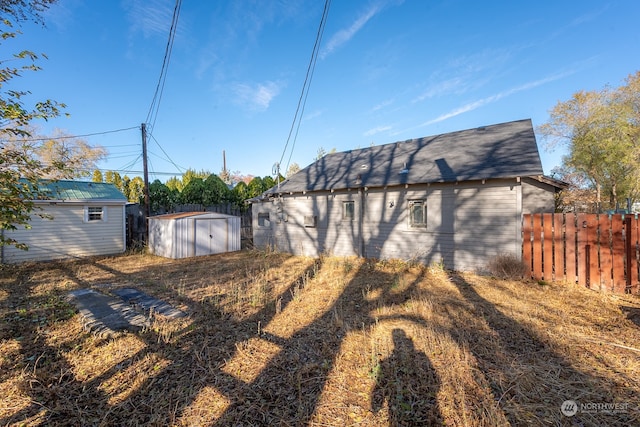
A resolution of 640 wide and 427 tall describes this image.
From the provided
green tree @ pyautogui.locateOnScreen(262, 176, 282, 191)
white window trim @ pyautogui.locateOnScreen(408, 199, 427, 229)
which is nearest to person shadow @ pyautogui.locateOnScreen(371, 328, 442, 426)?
white window trim @ pyautogui.locateOnScreen(408, 199, 427, 229)

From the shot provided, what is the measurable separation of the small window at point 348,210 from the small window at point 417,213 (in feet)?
6.91

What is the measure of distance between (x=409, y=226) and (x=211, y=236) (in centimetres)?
810

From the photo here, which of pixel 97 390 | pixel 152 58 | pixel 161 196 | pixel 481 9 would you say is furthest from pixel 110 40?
pixel 481 9

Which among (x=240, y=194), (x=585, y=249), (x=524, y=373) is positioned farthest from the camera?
(x=240, y=194)

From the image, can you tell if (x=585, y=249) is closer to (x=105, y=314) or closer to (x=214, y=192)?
(x=105, y=314)

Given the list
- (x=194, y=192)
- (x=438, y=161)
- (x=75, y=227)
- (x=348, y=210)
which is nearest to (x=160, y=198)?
(x=194, y=192)

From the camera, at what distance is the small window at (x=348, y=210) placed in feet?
32.9

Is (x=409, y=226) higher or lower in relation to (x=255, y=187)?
lower

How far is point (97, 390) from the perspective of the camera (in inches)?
106

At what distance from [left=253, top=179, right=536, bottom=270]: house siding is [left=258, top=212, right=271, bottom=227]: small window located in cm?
33

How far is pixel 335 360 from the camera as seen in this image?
10.4 ft

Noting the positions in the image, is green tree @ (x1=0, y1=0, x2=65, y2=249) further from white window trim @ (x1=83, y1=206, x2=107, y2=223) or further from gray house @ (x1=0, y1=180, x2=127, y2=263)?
white window trim @ (x1=83, y1=206, x2=107, y2=223)

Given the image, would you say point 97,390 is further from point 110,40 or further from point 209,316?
point 110,40

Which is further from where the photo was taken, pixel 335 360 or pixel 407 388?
pixel 335 360
